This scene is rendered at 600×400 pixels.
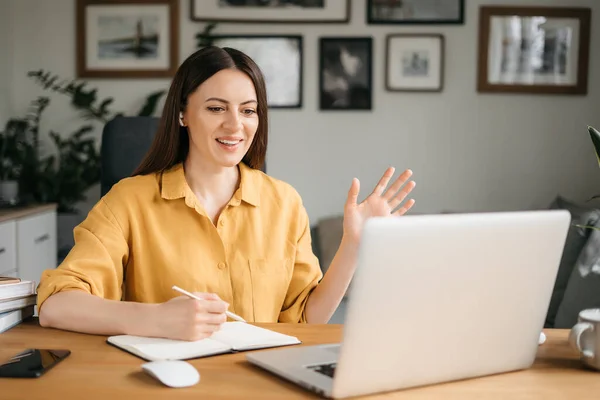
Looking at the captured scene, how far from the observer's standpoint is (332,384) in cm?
98

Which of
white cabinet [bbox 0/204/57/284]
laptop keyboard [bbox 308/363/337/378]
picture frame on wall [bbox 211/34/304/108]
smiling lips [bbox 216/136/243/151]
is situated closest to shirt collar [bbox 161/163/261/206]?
smiling lips [bbox 216/136/243/151]

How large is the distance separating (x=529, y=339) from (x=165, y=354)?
0.56m

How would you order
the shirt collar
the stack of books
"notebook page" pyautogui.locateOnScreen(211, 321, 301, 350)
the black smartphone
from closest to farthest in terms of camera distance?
1. the black smartphone
2. "notebook page" pyautogui.locateOnScreen(211, 321, 301, 350)
3. the stack of books
4. the shirt collar

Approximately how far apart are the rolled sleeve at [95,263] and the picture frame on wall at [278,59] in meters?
2.24

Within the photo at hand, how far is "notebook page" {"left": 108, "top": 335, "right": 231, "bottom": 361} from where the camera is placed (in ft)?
3.75

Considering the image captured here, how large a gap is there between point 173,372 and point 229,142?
0.73 m

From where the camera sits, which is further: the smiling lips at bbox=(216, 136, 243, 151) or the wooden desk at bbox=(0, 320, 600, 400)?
the smiling lips at bbox=(216, 136, 243, 151)

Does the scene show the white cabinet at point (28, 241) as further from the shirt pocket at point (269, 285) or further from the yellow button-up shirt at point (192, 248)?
the shirt pocket at point (269, 285)

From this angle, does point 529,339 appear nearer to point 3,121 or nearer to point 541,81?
point 541,81

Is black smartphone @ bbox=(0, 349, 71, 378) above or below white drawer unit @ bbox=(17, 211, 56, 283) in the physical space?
above

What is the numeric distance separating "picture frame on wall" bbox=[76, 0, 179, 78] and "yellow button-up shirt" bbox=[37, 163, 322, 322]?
2203 mm

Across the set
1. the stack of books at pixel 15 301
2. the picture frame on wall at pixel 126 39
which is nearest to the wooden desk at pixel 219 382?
the stack of books at pixel 15 301

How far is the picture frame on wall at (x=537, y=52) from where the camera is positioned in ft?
12.3

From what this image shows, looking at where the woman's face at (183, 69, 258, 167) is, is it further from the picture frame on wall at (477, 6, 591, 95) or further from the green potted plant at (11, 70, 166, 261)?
the picture frame on wall at (477, 6, 591, 95)
